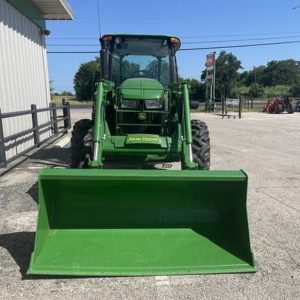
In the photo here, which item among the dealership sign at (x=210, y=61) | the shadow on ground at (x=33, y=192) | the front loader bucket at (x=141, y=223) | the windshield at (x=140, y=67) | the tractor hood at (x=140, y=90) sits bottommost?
the shadow on ground at (x=33, y=192)

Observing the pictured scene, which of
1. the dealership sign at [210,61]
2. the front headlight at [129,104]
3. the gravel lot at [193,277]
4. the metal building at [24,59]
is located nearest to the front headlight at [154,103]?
the front headlight at [129,104]

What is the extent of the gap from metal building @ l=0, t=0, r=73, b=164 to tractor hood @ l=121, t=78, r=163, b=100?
374 cm

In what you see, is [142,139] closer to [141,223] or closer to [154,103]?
[154,103]

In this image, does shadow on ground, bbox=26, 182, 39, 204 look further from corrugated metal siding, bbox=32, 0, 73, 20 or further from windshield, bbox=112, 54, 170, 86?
corrugated metal siding, bbox=32, 0, 73, 20

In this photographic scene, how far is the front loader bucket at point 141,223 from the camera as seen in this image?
3.82 meters

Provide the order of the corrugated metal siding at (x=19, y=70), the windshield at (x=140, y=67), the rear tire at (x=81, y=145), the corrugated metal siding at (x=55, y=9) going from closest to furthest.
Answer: the rear tire at (x=81, y=145)
the windshield at (x=140, y=67)
the corrugated metal siding at (x=19, y=70)
the corrugated metal siding at (x=55, y=9)

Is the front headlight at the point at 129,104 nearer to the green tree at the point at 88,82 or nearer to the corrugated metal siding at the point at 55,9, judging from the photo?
the green tree at the point at 88,82

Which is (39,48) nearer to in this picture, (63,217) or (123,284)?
(63,217)

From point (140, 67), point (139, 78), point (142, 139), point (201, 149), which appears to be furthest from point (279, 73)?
point (142, 139)

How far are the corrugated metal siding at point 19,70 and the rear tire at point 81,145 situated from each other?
8.33ft

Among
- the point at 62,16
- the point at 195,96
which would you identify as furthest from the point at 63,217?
the point at 195,96

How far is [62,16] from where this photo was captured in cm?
1471

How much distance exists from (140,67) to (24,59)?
5171 mm

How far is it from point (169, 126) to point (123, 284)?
3.56m
